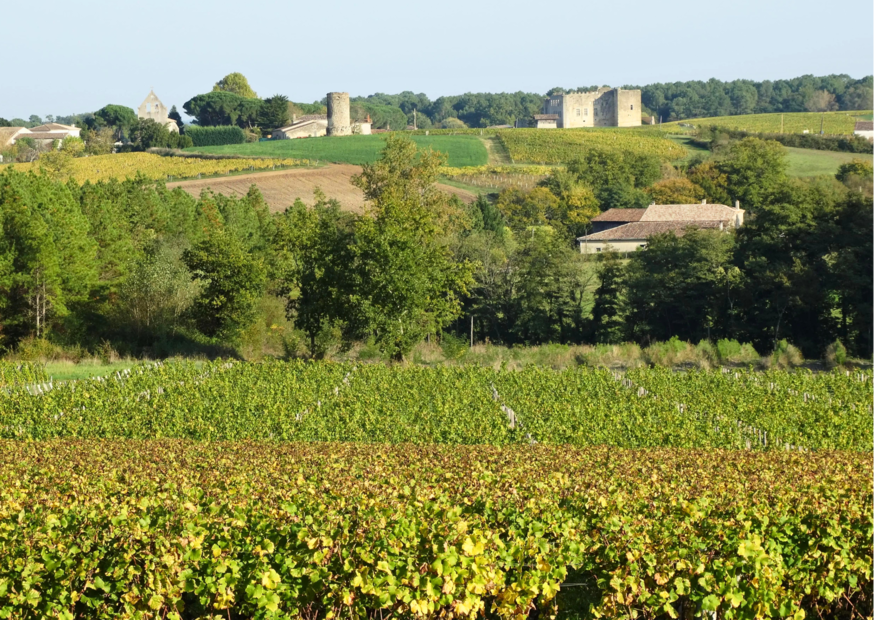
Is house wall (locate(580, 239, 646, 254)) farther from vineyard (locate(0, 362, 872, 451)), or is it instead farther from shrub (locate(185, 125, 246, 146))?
shrub (locate(185, 125, 246, 146))

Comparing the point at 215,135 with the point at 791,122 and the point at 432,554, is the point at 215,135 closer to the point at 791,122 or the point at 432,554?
the point at 791,122

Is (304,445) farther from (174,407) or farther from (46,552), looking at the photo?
(46,552)

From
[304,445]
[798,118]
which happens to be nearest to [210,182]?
[304,445]

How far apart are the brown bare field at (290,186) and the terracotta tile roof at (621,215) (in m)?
12.7

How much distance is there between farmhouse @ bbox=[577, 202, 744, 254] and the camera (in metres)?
72.8

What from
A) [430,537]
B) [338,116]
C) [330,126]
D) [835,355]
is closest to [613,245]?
[835,355]

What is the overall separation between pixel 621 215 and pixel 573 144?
128 feet

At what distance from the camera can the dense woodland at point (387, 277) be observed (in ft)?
120

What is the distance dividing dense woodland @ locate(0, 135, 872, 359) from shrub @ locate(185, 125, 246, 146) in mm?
75004

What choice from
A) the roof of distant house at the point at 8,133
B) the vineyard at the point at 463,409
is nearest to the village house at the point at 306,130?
the roof of distant house at the point at 8,133

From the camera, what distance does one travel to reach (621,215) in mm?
79938

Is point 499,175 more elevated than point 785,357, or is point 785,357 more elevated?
point 499,175

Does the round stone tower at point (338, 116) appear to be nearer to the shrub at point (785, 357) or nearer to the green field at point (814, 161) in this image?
the green field at point (814, 161)

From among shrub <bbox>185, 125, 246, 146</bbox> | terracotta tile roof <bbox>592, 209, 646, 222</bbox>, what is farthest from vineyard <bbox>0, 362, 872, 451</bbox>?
shrub <bbox>185, 125, 246, 146</bbox>
